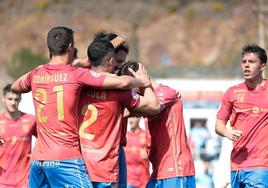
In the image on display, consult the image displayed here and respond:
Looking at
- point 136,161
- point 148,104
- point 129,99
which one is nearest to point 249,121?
point 148,104

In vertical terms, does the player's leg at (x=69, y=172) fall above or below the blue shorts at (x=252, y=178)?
above

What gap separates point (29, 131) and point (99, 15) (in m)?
59.2

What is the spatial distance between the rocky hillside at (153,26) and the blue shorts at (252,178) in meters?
49.1

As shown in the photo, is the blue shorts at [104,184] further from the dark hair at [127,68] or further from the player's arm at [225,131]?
the player's arm at [225,131]

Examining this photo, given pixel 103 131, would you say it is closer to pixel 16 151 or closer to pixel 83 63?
pixel 83 63

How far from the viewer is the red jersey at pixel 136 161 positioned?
48.0ft

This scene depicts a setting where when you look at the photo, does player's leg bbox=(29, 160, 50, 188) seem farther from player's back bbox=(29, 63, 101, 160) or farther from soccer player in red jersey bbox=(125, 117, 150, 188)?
soccer player in red jersey bbox=(125, 117, 150, 188)

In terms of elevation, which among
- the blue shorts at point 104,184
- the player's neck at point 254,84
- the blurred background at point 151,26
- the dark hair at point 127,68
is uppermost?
the blurred background at point 151,26

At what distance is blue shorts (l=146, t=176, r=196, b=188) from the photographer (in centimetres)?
950

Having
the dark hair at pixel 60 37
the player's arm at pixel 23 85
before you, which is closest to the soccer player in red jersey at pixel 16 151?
the player's arm at pixel 23 85

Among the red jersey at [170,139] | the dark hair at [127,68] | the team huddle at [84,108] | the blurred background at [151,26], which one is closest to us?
the team huddle at [84,108]

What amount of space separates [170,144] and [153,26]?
59.9 meters

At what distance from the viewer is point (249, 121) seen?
10.6 m

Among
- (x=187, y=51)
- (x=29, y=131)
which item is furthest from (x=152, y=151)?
(x=187, y=51)
